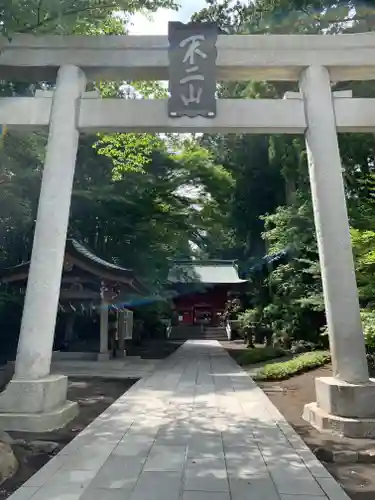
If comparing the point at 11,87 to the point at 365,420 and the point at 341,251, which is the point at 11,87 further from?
the point at 365,420

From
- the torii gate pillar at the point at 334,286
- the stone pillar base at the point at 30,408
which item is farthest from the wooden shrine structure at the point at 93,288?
the torii gate pillar at the point at 334,286

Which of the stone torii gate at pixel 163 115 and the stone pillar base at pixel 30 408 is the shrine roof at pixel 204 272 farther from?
the stone pillar base at pixel 30 408

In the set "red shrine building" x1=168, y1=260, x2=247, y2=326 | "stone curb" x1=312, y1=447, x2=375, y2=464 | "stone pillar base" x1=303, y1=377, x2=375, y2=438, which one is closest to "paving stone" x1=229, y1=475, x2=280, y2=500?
"stone curb" x1=312, y1=447, x2=375, y2=464

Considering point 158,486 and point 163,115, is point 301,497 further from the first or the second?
point 163,115

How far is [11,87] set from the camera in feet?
29.6

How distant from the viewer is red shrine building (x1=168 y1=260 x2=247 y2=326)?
3158cm

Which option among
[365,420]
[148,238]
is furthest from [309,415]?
[148,238]

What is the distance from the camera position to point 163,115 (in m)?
6.89

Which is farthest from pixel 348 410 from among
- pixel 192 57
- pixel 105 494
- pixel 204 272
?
pixel 204 272

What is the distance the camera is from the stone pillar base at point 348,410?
5496mm

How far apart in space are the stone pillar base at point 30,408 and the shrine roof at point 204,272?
2382cm

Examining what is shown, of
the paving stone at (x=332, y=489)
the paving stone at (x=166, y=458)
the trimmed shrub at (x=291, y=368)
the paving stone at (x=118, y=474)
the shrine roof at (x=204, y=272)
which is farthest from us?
the shrine roof at (x=204, y=272)

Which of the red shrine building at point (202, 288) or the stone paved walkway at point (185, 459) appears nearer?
the stone paved walkway at point (185, 459)

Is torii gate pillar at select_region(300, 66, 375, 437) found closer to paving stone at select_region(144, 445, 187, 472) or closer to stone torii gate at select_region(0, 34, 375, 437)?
stone torii gate at select_region(0, 34, 375, 437)
